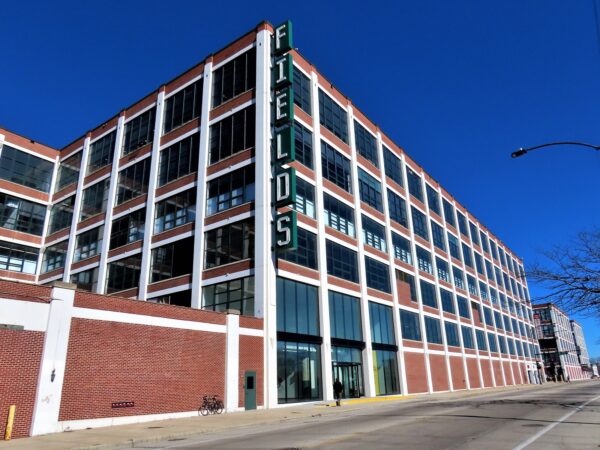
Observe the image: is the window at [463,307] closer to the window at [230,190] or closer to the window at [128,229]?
the window at [230,190]

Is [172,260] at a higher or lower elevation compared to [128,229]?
lower

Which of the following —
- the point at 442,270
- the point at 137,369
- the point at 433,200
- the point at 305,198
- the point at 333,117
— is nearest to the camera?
the point at 137,369

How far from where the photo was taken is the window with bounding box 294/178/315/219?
103ft

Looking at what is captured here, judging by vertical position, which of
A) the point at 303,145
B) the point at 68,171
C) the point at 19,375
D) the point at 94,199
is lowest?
the point at 19,375

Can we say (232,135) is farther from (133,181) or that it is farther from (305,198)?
(133,181)

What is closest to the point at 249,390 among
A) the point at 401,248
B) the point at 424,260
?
the point at 401,248

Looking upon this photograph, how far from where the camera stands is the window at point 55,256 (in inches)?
1745

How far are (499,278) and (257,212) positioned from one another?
206ft

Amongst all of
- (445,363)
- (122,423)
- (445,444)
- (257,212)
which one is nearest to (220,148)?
(257,212)

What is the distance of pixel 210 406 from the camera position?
23.2m

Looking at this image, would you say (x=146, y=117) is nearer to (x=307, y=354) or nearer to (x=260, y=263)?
(x=260, y=263)

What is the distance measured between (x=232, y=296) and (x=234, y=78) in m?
16.2

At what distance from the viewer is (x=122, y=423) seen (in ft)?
63.9

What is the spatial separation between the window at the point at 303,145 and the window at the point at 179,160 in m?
7.75
